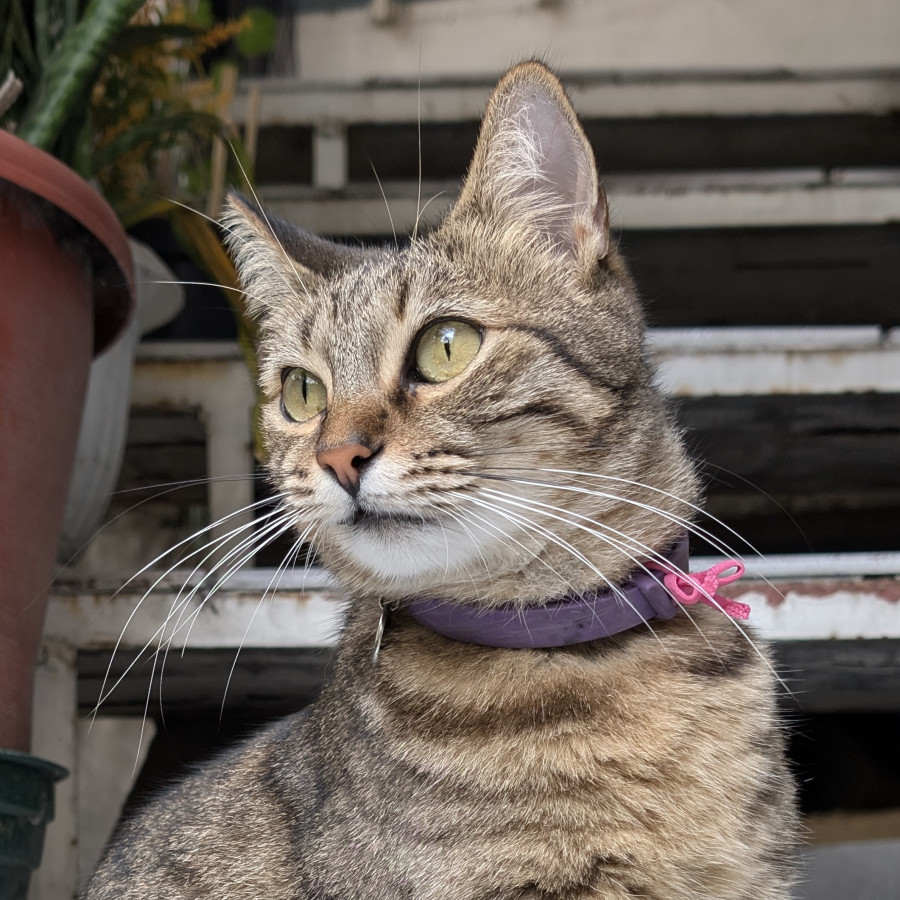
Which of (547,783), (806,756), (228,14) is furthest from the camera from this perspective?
(228,14)

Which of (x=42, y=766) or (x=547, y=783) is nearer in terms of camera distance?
(x=547, y=783)

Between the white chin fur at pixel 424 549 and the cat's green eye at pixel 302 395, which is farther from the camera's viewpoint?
the cat's green eye at pixel 302 395

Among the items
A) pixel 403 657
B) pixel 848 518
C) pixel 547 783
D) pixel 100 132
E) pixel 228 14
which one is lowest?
pixel 547 783

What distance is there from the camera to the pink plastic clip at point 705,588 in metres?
1.07

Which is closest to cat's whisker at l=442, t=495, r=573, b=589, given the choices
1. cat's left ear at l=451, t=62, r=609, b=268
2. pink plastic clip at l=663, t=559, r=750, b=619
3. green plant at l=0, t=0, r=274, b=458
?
pink plastic clip at l=663, t=559, r=750, b=619

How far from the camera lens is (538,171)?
1209 mm

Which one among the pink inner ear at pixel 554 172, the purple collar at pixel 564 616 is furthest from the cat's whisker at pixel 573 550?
the pink inner ear at pixel 554 172

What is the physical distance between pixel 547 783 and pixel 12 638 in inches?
29.2

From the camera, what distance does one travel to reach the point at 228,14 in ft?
9.50

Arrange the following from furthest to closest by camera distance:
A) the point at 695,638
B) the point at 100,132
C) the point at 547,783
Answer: the point at 100,132 < the point at 695,638 < the point at 547,783

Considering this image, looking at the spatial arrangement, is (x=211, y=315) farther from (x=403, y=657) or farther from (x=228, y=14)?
(x=403, y=657)

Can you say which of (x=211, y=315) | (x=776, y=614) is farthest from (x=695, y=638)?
(x=211, y=315)

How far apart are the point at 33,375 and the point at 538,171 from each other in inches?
28.1

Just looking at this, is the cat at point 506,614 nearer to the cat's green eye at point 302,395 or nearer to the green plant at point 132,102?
the cat's green eye at point 302,395
